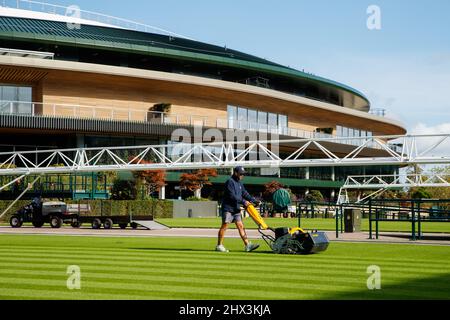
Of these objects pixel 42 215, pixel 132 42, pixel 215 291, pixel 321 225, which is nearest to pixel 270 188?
pixel 132 42

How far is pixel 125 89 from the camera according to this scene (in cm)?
6138

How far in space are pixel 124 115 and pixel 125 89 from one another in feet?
8.50

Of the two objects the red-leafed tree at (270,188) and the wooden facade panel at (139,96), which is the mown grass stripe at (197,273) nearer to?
the wooden facade panel at (139,96)

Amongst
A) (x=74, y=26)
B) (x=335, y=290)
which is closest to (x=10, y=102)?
(x=74, y=26)

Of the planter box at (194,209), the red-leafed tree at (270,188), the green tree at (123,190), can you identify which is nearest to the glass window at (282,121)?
the red-leafed tree at (270,188)

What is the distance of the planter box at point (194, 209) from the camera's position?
54188 mm

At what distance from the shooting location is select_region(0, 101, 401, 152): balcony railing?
55.7 meters

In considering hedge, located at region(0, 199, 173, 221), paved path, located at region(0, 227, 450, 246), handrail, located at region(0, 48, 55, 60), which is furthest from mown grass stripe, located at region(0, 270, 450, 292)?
handrail, located at region(0, 48, 55, 60)

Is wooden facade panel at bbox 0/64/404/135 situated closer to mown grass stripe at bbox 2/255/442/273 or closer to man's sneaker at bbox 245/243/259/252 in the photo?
man's sneaker at bbox 245/243/259/252

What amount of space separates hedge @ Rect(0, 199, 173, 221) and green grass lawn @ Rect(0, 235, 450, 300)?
2774 cm

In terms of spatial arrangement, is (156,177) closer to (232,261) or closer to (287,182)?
(287,182)

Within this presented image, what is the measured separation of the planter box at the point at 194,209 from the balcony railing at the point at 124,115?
25.3 feet

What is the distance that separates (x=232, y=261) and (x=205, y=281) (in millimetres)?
3405

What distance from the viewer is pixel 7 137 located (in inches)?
2297
